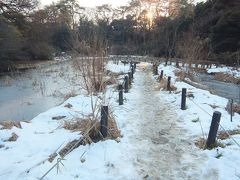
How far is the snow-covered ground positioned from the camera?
4.83 meters

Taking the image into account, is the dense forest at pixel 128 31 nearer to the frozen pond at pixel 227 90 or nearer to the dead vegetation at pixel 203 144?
the frozen pond at pixel 227 90

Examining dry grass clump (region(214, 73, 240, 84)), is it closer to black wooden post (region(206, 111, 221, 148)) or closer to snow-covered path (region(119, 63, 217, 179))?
snow-covered path (region(119, 63, 217, 179))

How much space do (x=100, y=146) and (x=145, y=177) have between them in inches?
54.3

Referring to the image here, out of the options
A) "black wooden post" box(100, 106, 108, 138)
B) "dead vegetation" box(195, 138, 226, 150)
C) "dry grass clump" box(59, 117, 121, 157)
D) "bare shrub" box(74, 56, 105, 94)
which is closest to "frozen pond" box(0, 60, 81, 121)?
"bare shrub" box(74, 56, 105, 94)

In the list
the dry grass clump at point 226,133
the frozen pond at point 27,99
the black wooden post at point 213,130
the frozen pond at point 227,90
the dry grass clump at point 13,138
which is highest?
the black wooden post at point 213,130

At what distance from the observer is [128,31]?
188 ft

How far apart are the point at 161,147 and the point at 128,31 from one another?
172ft

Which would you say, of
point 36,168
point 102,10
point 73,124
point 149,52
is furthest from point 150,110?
point 102,10

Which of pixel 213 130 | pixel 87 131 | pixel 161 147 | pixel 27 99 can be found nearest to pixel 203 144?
pixel 213 130

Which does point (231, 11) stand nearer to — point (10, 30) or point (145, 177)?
point (10, 30)

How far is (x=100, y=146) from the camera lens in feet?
19.2

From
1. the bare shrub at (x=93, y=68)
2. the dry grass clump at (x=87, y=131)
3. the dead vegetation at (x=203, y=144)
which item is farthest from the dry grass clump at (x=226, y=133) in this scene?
the bare shrub at (x=93, y=68)

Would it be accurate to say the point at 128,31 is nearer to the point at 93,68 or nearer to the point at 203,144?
the point at 93,68

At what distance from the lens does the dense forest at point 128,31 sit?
55.3 feet
